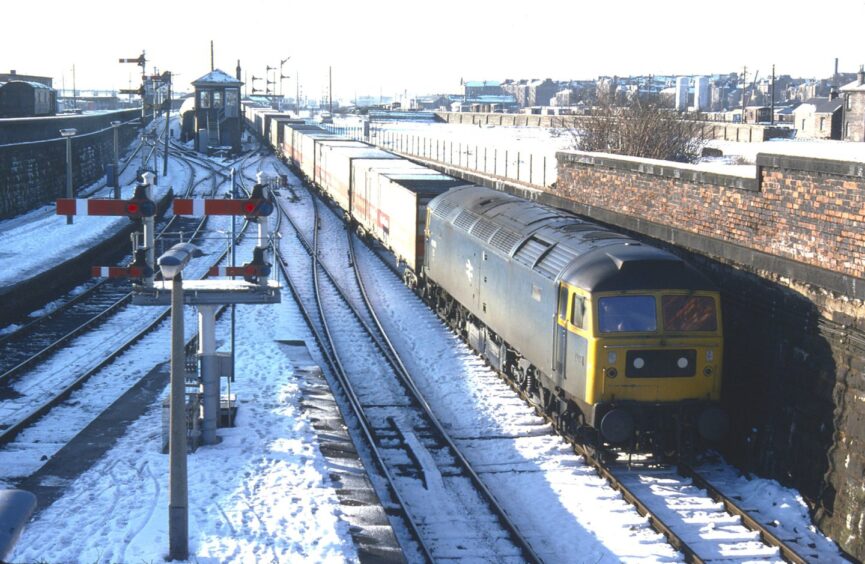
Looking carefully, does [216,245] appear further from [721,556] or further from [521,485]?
[721,556]

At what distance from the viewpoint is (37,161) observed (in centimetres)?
3903

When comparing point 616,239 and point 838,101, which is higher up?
point 838,101

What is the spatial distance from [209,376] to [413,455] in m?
2.98

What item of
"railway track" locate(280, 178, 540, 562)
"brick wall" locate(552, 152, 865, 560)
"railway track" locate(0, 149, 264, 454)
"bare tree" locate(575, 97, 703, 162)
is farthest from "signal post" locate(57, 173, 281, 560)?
"bare tree" locate(575, 97, 703, 162)

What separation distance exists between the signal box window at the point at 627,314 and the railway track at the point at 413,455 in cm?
261

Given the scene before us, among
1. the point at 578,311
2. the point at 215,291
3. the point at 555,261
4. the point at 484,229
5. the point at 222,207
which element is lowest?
the point at 578,311

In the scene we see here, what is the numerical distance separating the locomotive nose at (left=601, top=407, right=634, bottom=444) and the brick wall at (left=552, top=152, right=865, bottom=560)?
2.00 meters

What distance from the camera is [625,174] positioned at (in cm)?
1923

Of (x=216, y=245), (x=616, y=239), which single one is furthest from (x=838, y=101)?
(x=616, y=239)

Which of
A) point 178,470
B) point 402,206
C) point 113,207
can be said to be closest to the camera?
point 178,470

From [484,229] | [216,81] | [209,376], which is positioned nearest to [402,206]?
[484,229]

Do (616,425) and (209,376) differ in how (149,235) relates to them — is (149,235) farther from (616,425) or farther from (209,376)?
(616,425)

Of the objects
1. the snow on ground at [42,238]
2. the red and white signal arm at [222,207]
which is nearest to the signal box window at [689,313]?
the red and white signal arm at [222,207]

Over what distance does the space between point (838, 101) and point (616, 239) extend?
69.9m
